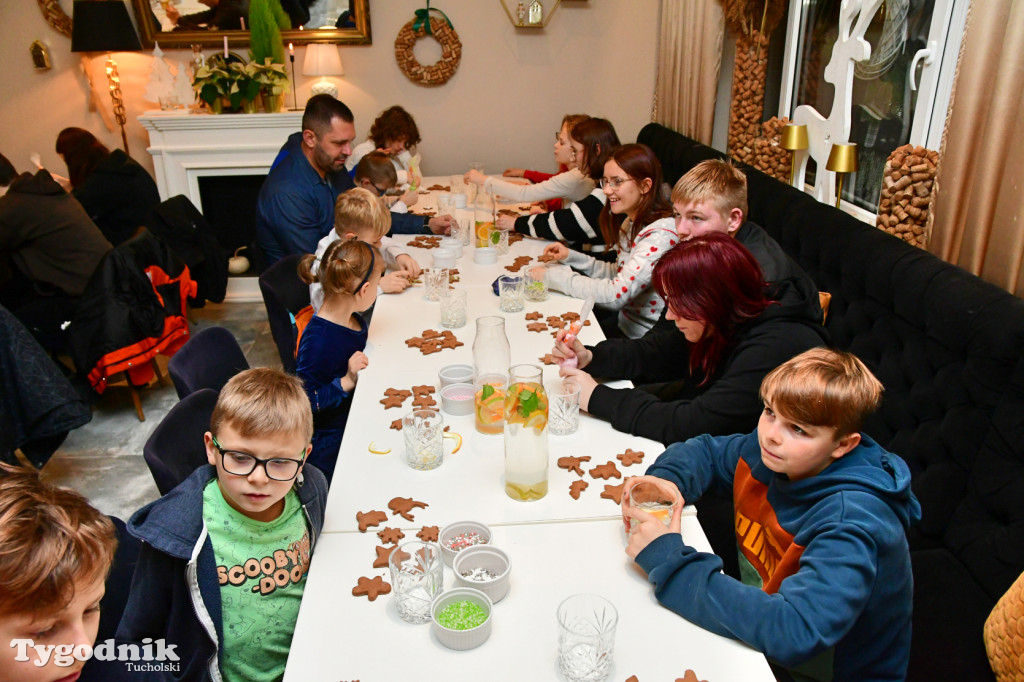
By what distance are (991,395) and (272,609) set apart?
5.99 ft

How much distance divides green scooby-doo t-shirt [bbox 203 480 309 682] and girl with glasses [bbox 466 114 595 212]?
273 cm

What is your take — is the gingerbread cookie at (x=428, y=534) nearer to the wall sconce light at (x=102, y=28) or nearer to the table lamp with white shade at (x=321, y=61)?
the table lamp with white shade at (x=321, y=61)

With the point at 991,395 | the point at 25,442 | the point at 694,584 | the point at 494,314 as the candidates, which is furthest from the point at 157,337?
the point at 991,395

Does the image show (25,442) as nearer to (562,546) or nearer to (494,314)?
(494,314)

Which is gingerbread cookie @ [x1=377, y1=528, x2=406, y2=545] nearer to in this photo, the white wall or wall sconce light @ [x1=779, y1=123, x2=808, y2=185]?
wall sconce light @ [x1=779, y1=123, x2=808, y2=185]

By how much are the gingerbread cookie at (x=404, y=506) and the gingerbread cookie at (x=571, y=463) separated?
1.14ft

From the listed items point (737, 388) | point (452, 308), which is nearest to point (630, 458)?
point (737, 388)

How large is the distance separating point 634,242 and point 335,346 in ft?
4.21

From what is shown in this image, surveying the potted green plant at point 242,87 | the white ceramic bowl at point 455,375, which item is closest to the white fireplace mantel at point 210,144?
the potted green plant at point 242,87

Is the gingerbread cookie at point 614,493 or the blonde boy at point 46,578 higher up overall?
the blonde boy at point 46,578

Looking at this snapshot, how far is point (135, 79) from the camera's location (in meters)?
5.62

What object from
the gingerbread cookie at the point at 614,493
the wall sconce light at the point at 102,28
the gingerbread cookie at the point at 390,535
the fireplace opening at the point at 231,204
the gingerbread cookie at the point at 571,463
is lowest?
the fireplace opening at the point at 231,204

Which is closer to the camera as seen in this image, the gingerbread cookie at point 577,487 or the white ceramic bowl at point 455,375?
Result: the gingerbread cookie at point 577,487

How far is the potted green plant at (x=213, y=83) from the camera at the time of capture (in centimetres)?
501
